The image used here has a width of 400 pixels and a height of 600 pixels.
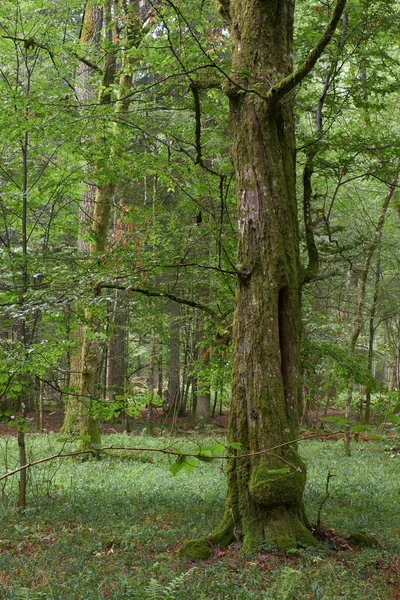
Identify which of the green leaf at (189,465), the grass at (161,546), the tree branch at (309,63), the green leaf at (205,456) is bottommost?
the grass at (161,546)

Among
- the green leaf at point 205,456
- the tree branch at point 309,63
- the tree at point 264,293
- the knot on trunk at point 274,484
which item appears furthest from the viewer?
the tree at point 264,293

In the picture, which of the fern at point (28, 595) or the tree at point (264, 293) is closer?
the fern at point (28, 595)

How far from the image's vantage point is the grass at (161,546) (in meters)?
4.13

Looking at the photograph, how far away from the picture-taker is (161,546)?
5.41 m

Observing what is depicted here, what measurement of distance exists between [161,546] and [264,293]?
3007 mm

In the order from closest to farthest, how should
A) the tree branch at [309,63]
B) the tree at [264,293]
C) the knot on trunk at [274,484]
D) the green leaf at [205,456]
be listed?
the green leaf at [205,456]
the tree branch at [309,63]
the knot on trunk at [274,484]
the tree at [264,293]

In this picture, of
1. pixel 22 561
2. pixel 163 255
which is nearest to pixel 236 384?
pixel 163 255

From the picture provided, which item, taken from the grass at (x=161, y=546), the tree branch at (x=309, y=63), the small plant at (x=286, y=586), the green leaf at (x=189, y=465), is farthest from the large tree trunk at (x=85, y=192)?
the green leaf at (x=189, y=465)

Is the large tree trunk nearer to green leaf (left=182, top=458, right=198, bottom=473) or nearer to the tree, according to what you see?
the tree

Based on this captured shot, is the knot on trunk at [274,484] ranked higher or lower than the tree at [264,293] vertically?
lower

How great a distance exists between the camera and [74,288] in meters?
5.72

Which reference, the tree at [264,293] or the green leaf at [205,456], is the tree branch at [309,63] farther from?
the green leaf at [205,456]

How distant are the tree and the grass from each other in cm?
45

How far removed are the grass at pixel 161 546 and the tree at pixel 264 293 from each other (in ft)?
1.46
